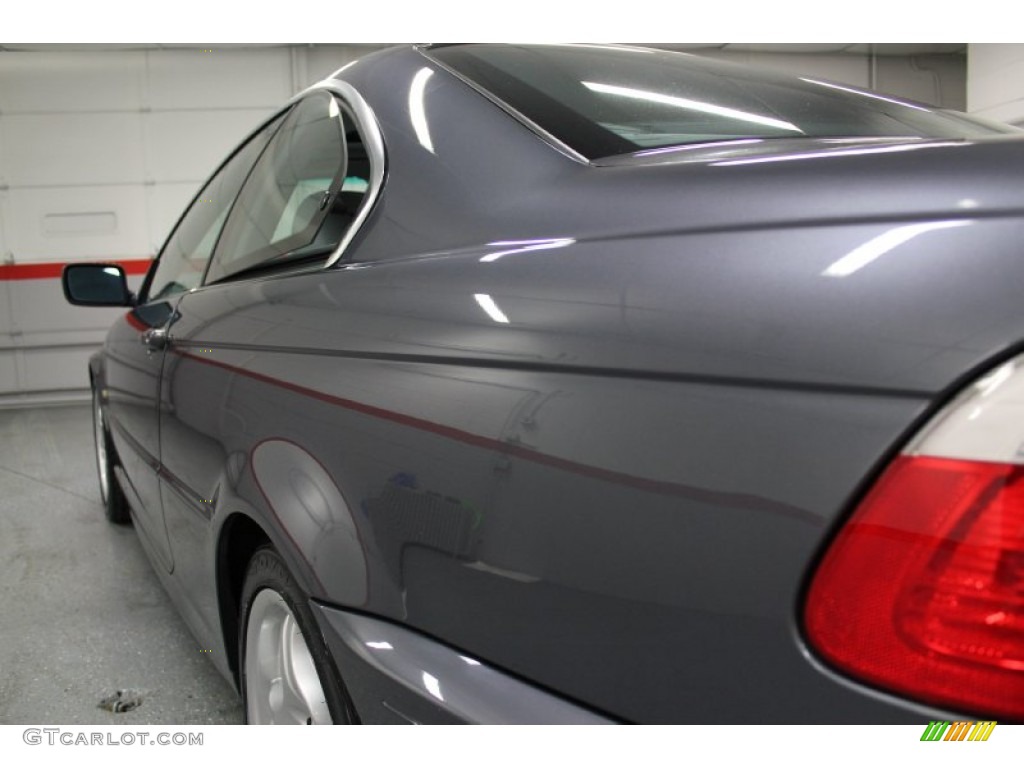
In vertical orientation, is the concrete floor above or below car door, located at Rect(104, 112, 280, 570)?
below

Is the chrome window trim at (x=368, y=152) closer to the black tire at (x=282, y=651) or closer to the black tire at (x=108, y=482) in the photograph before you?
the black tire at (x=282, y=651)

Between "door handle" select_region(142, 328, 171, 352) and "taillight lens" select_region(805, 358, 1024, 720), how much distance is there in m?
1.56

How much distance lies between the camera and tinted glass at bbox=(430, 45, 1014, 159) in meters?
1.15

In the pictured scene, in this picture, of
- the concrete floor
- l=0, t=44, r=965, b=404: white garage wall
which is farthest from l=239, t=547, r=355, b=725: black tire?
l=0, t=44, r=965, b=404: white garage wall

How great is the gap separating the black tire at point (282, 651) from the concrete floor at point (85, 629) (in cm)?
61

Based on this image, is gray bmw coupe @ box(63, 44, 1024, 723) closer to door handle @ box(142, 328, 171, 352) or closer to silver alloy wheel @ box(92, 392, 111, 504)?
door handle @ box(142, 328, 171, 352)

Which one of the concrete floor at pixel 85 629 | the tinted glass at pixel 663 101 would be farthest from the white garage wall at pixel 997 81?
the concrete floor at pixel 85 629

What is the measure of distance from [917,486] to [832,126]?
2.66 feet

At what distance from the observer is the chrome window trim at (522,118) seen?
3.38 feet

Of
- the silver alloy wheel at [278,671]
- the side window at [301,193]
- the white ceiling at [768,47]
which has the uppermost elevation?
the white ceiling at [768,47]

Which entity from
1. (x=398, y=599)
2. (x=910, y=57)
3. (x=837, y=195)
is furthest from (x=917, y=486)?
(x=910, y=57)

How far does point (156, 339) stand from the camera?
A: 1935 mm
